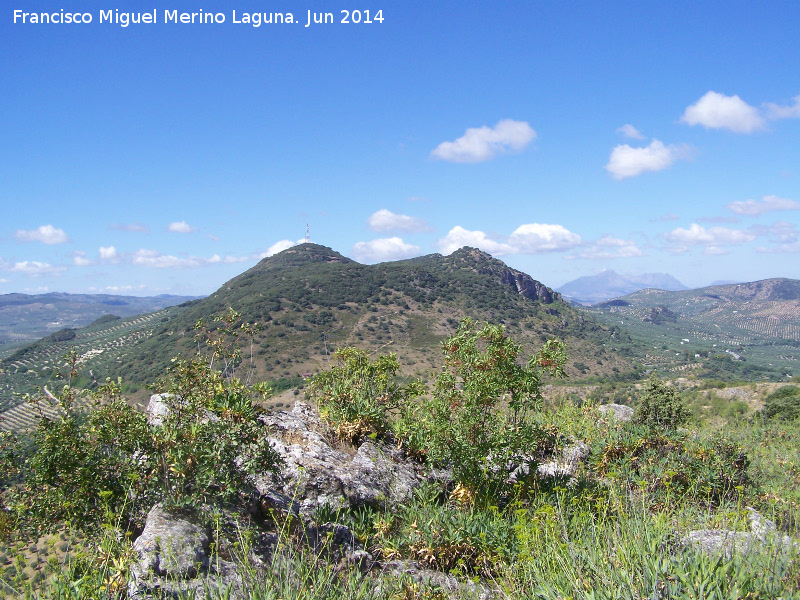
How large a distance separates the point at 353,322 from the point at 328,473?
66.5m

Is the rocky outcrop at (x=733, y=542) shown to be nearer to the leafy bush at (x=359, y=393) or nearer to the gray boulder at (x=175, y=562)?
the gray boulder at (x=175, y=562)

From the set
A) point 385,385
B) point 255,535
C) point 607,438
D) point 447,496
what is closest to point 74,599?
point 255,535

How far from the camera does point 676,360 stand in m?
92.9

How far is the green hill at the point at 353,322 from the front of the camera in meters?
59.4

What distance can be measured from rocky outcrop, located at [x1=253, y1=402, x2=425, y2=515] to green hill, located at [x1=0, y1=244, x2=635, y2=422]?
40097mm

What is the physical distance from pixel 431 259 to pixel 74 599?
411 ft

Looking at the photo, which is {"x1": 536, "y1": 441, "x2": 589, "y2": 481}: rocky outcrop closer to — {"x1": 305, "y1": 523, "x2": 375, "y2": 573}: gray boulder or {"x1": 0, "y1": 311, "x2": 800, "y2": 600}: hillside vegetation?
{"x1": 0, "y1": 311, "x2": 800, "y2": 600}: hillside vegetation

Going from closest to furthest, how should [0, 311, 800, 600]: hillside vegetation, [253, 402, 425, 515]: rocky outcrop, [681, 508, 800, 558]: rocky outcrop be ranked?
[681, 508, 800, 558]: rocky outcrop < [0, 311, 800, 600]: hillside vegetation < [253, 402, 425, 515]: rocky outcrop

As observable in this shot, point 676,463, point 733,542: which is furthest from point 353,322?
point 733,542

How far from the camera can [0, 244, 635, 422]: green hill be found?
59406 mm

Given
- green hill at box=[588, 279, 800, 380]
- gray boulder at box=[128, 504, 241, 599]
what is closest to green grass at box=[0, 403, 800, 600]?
gray boulder at box=[128, 504, 241, 599]

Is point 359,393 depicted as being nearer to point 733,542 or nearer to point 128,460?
point 128,460

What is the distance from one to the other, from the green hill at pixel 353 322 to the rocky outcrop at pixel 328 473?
40.1 m

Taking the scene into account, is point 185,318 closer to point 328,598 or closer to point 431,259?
point 431,259
